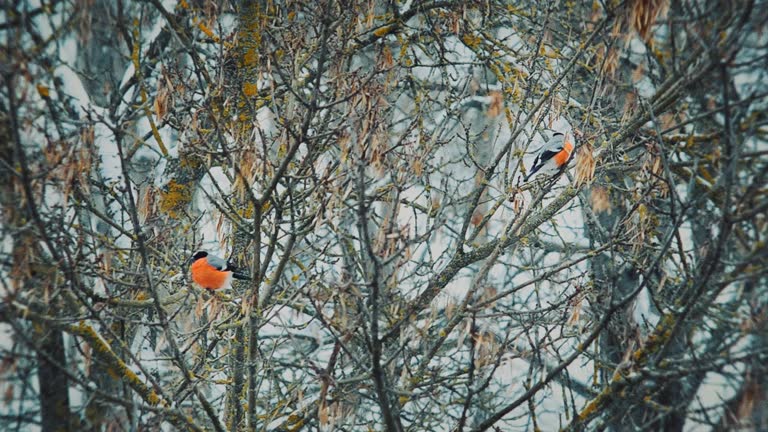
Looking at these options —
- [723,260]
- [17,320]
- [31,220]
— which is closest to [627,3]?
[723,260]

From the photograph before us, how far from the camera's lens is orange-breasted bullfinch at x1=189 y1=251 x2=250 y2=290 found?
3.88 m

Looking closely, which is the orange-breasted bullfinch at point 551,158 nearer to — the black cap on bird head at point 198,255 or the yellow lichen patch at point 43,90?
the black cap on bird head at point 198,255

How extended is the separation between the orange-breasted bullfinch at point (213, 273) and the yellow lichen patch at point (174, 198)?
0.58 metres

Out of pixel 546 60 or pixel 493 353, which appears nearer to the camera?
pixel 493 353

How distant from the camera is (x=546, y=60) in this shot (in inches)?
158

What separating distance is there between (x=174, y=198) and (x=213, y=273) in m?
0.88

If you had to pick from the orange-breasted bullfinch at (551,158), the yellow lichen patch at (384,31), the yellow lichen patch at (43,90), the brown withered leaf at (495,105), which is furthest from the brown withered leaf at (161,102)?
the orange-breasted bullfinch at (551,158)

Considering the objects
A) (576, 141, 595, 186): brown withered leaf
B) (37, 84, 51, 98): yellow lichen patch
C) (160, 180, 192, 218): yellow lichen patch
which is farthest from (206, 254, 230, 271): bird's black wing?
(576, 141, 595, 186): brown withered leaf

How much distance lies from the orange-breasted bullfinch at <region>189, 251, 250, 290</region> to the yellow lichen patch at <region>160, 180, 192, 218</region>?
23.0 inches

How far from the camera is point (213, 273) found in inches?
154

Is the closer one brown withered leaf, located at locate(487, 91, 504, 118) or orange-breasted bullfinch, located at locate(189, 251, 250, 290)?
orange-breasted bullfinch, located at locate(189, 251, 250, 290)

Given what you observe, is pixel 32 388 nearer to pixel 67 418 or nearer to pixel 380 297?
pixel 67 418

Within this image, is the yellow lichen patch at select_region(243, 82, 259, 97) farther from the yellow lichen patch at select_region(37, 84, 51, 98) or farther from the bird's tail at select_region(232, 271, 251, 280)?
the yellow lichen patch at select_region(37, 84, 51, 98)

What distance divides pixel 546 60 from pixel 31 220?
283 cm
